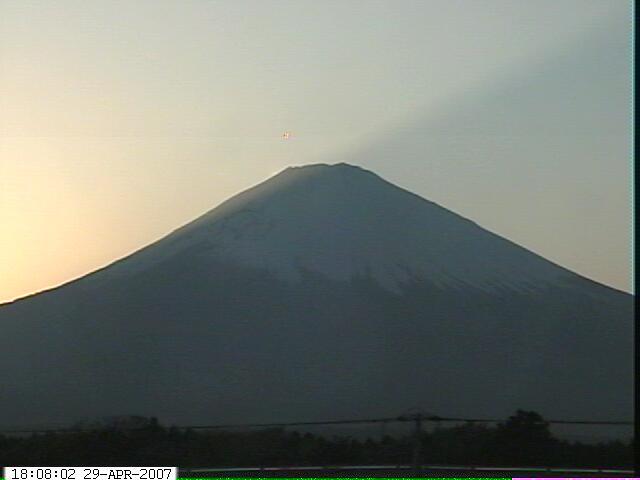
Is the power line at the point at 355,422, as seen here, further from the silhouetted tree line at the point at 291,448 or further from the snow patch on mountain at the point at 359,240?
the snow patch on mountain at the point at 359,240

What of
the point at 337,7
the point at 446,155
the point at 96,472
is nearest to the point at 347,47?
the point at 337,7

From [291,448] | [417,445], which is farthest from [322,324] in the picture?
[417,445]

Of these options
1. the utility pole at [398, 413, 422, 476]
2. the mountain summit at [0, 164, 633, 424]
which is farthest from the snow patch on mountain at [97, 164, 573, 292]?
the utility pole at [398, 413, 422, 476]

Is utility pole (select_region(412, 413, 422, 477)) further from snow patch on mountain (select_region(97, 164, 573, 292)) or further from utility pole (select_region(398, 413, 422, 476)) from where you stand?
snow patch on mountain (select_region(97, 164, 573, 292))

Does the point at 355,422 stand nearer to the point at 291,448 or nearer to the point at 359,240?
the point at 291,448

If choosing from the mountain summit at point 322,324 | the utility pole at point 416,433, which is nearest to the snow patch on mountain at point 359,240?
the mountain summit at point 322,324

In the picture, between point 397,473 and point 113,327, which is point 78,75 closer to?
point 113,327
